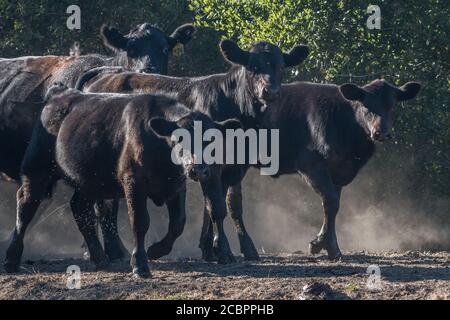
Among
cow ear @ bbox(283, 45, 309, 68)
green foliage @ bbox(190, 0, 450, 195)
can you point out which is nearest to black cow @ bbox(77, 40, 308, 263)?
cow ear @ bbox(283, 45, 309, 68)

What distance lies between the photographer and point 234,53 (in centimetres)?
1566

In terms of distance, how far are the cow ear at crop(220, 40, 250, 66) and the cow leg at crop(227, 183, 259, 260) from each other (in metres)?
1.65

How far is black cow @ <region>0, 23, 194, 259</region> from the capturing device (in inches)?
626

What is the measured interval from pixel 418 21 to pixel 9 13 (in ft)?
20.3

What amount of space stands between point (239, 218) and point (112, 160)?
3.02 metres

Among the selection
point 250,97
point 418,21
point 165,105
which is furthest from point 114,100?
point 418,21

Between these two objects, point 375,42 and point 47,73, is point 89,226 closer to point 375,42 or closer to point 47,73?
point 47,73

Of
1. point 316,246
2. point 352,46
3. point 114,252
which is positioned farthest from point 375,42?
point 114,252

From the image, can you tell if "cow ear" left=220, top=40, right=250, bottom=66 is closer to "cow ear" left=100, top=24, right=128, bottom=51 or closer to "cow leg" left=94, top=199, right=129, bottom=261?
"cow leg" left=94, top=199, right=129, bottom=261

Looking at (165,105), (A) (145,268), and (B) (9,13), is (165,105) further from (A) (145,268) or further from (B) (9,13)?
(B) (9,13)

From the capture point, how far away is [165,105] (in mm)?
13555

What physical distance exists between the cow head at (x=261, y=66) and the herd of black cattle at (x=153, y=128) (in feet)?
0.05

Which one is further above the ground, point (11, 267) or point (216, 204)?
point (216, 204)

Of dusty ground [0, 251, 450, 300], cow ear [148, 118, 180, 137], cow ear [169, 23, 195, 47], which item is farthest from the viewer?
cow ear [169, 23, 195, 47]
